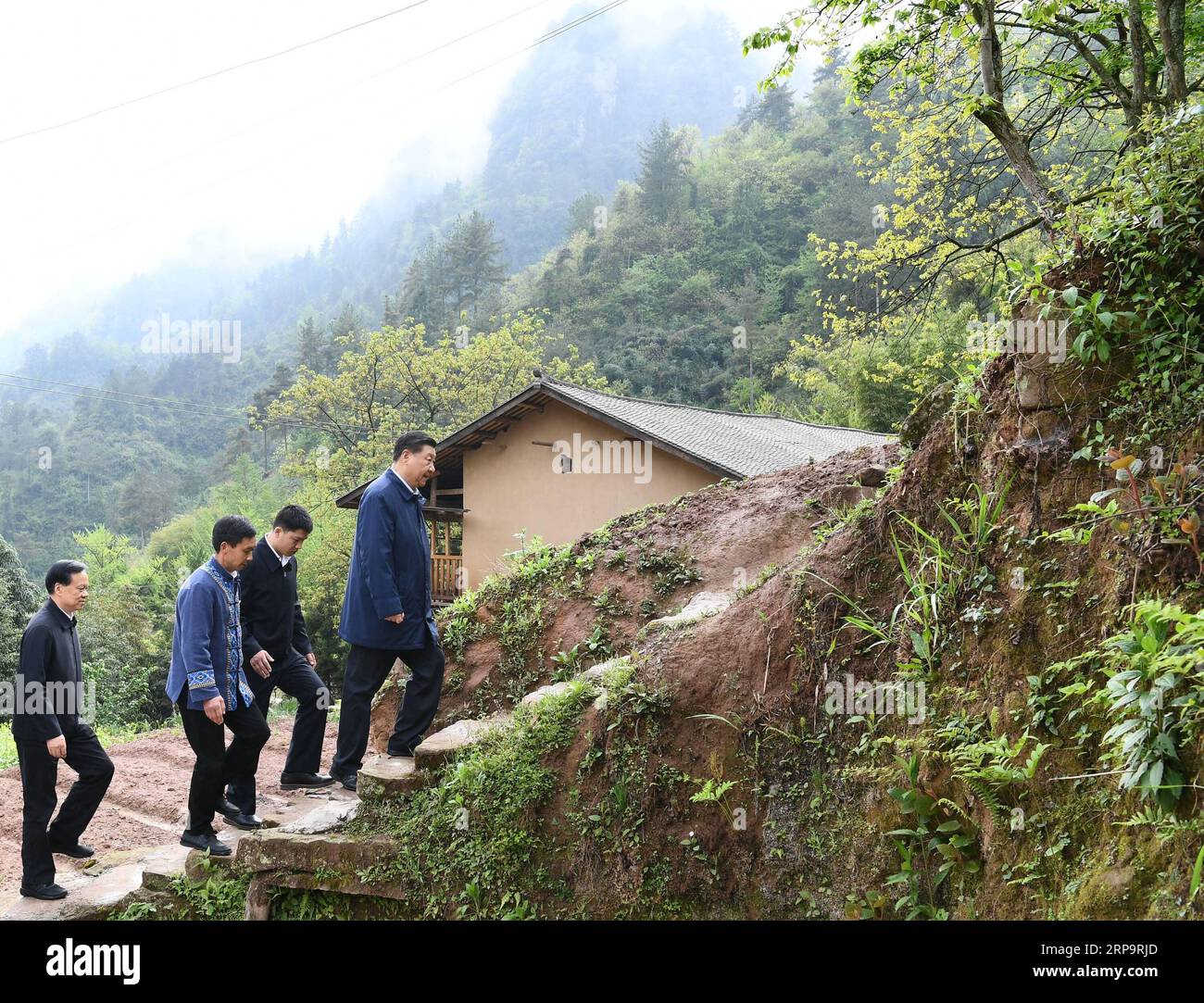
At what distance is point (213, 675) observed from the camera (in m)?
5.43

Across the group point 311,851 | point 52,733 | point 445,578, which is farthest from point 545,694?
point 445,578

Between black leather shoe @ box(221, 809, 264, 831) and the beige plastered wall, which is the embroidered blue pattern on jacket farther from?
the beige plastered wall

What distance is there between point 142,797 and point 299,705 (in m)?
4.53

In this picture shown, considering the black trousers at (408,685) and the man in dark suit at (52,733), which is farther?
the black trousers at (408,685)

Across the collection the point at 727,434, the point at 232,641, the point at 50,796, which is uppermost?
the point at 727,434

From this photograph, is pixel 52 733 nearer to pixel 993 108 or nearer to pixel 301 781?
pixel 301 781

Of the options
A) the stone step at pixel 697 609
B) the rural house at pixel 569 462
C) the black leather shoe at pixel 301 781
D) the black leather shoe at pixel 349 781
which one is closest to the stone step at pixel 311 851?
the black leather shoe at pixel 349 781

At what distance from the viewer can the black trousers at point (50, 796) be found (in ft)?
18.1

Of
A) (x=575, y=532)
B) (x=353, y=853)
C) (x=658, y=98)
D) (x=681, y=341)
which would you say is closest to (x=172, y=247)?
(x=658, y=98)

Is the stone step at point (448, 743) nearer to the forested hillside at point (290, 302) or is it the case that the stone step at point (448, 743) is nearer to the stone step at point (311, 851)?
the stone step at point (311, 851)

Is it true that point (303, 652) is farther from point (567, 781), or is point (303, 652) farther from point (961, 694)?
point (961, 694)

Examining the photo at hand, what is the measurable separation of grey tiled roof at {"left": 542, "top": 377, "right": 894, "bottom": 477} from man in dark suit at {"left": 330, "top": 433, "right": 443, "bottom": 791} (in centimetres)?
855

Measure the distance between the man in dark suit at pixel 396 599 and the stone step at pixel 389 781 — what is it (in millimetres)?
246
